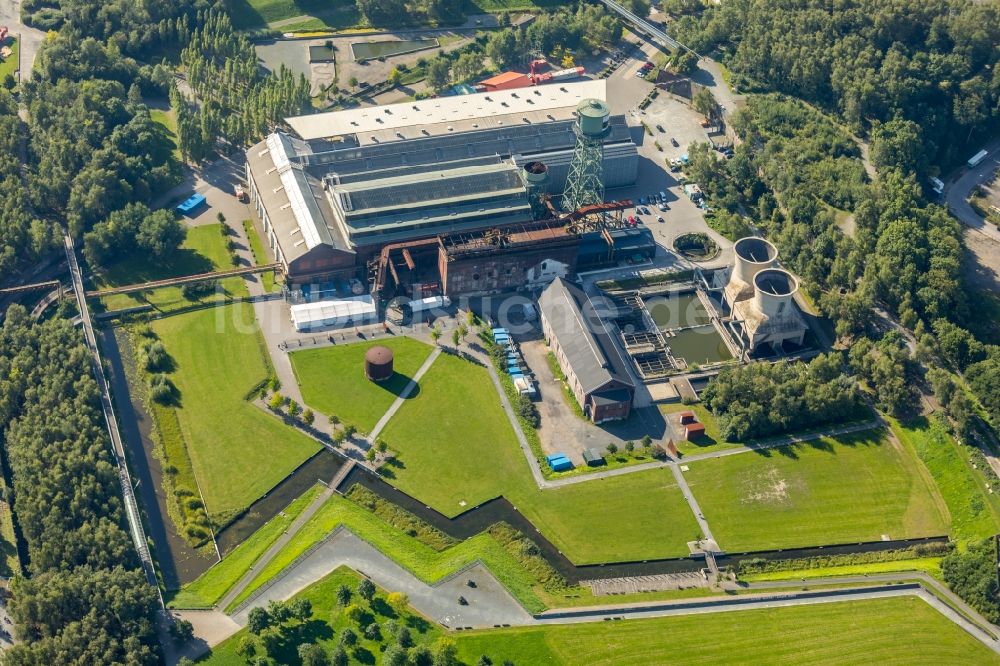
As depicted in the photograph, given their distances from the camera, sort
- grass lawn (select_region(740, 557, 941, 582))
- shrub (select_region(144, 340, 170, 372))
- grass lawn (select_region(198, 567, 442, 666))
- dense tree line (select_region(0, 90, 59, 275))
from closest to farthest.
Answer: grass lawn (select_region(198, 567, 442, 666)) → grass lawn (select_region(740, 557, 941, 582)) → shrub (select_region(144, 340, 170, 372)) → dense tree line (select_region(0, 90, 59, 275))

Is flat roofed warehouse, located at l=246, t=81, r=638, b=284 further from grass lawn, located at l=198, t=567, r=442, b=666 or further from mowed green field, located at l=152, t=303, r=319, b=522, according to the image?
grass lawn, located at l=198, t=567, r=442, b=666

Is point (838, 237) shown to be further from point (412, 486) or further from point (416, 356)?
point (412, 486)

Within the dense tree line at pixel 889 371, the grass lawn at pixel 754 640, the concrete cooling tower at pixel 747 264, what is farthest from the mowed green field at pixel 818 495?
the concrete cooling tower at pixel 747 264

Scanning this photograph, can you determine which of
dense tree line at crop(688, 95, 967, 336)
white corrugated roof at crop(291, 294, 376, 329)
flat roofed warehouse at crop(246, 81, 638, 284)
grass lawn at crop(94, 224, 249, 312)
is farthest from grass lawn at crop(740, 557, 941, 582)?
grass lawn at crop(94, 224, 249, 312)

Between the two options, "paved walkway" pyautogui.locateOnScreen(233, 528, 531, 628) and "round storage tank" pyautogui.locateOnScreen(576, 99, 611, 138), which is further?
"round storage tank" pyautogui.locateOnScreen(576, 99, 611, 138)

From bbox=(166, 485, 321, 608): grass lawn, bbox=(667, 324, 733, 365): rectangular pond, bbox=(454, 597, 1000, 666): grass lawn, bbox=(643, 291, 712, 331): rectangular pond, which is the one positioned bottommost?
bbox=(166, 485, 321, 608): grass lawn

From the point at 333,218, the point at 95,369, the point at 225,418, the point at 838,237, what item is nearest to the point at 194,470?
the point at 225,418
